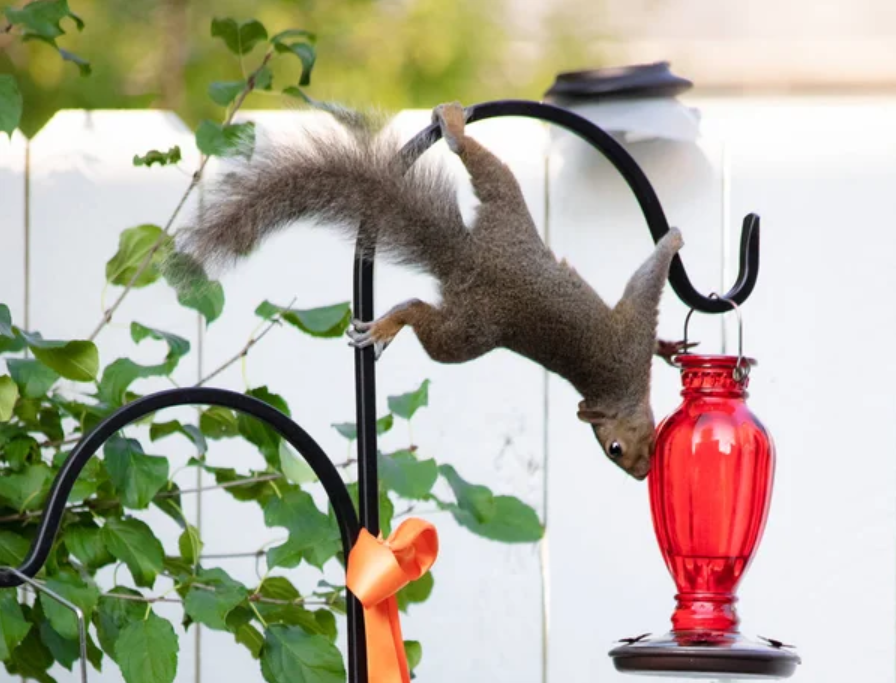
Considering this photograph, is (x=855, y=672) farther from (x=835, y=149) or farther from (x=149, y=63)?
(x=149, y=63)

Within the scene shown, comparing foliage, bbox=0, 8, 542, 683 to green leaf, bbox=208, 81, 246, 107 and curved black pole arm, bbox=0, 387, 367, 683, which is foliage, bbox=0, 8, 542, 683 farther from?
curved black pole arm, bbox=0, 387, 367, 683

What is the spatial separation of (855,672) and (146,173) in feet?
3.76

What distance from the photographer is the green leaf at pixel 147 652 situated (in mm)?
1205

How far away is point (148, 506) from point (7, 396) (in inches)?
6.4

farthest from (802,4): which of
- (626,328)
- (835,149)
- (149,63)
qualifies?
(626,328)

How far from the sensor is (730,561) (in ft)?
3.47

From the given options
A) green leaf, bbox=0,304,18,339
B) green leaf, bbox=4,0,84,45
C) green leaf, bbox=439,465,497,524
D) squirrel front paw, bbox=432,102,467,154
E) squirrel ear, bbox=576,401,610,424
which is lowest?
green leaf, bbox=439,465,497,524

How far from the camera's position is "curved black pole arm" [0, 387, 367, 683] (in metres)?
1.00

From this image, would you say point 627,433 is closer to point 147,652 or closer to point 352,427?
point 352,427

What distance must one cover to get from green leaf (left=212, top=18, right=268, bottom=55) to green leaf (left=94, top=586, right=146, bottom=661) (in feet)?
1.91

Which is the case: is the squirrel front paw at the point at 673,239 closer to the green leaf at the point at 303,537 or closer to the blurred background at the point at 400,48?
the green leaf at the point at 303,537

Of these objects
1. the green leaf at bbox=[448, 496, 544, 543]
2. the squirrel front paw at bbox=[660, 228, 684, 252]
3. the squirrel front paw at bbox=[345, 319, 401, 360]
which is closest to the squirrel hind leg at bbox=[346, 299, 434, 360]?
the squirrel front paw at bbox=[345, 319, 401, 360]

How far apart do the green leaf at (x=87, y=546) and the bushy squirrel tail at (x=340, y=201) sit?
42 cm

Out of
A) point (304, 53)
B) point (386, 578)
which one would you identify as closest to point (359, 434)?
point (386, 578)
